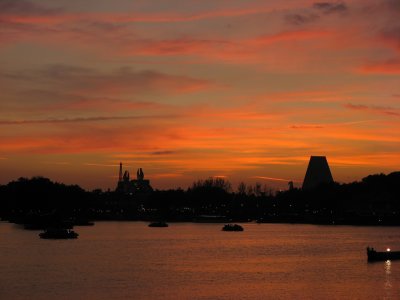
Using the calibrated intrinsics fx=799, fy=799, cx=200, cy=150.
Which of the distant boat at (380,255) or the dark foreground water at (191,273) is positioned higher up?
the distant boat at (380,255)

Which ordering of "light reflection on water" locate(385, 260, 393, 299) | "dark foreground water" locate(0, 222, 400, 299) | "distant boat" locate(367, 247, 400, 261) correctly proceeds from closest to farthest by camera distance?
"dark foreground water" locate(0, 222, 400, 299) < "light reflection on water" locate(385, 260, 393, 299) < "distant boat" locate(367, 247, 400, 261)

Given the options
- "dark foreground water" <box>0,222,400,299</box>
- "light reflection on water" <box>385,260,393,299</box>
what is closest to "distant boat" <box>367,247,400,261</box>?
"light reflection on water" <box>385,260,393,299</box>

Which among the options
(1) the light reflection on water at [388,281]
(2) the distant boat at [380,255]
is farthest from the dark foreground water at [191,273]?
(2) the distant boat at [380,255]

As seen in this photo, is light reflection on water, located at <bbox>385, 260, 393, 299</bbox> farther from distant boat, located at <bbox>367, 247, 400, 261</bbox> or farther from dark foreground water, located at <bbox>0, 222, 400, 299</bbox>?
distant boat, located at <bbox>367, 247, 400, 261</bbox>

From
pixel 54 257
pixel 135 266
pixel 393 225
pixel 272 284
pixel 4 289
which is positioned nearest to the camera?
pixel 4 289

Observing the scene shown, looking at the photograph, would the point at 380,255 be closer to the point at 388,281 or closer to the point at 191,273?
the point at 388,281

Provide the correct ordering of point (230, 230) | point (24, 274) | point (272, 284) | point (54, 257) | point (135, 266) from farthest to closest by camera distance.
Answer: point (230, 230) < point (54, 257) < point (135, 266) < point (24, 274) < point (272, 284)

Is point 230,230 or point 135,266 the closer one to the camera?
point 135,266

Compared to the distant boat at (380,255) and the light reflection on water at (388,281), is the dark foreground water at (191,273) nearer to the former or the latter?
the light reflection on water at (388,281)

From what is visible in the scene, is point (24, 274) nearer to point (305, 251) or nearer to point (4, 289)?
point (4, 289)

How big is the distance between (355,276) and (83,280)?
19.6 meters

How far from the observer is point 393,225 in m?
193

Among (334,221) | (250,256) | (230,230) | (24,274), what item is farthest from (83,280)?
(334,221)

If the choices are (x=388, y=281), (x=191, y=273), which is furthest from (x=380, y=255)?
(x=191, y=273)
